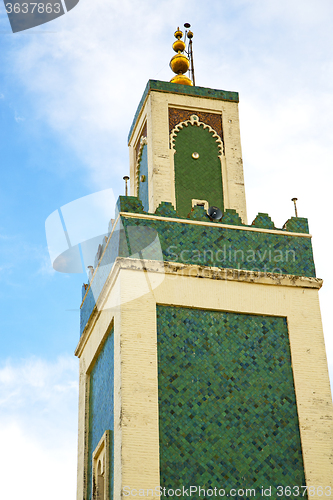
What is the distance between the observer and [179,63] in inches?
627

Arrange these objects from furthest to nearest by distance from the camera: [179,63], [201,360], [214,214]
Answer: [179,63] < [214,214] < [201,360]

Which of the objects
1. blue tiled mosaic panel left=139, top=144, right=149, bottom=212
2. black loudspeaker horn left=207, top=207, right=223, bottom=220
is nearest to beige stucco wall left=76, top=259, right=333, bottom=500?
black loudspeaker horn left=207, top=207, right=223, bottom=220

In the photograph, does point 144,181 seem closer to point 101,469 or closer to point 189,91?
point 189,91

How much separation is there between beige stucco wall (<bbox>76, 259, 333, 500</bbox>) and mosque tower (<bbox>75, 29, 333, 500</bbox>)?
0.6 inches

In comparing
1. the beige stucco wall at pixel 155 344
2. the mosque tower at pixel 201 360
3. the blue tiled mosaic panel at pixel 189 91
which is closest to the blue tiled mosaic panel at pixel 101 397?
the mosque tower at pixel 201 360

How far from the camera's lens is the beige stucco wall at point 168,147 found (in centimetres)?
1380

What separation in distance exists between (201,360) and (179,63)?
7.09 meters

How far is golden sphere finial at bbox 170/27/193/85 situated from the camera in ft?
51.5

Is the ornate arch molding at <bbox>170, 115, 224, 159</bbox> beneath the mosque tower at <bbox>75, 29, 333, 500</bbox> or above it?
above

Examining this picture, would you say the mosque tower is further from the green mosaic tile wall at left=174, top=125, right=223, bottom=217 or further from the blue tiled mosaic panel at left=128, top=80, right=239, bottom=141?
the blue tiled mosaic panel at left=128, top=80, right=239, bottom=141

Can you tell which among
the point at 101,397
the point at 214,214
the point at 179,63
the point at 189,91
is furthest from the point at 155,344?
the point at 179,63

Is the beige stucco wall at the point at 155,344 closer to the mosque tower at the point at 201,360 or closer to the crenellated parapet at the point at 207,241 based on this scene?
the mosque tower at the point at 201,360

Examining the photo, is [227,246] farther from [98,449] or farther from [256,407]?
[98,449]

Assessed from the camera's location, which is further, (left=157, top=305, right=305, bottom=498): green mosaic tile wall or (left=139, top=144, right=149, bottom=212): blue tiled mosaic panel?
(left=139, top=144, right=149, bottom=212): blue tiled mosaic panel
